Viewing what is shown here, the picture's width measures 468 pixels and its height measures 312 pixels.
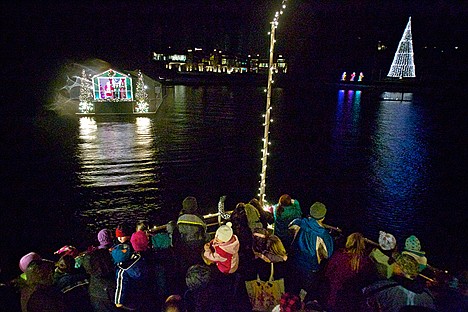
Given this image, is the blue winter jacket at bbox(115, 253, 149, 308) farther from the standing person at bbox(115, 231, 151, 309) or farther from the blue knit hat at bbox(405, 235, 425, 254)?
the blue knit hat at bbox(405, 235, 425, 254)

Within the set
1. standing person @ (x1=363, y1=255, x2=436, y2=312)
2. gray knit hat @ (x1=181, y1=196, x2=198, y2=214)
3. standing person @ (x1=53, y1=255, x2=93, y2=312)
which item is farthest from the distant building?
standing person @ (x1=53, y1=255, x2=93, y2=312)

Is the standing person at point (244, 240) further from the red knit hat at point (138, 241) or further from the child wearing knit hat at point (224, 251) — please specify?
the red knit hat at point (138, 241)

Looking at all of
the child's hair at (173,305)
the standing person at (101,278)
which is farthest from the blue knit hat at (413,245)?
the standing person at (101,278)

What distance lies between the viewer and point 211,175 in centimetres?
1263

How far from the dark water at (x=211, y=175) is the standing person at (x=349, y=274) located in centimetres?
484

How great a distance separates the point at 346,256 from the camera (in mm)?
4094

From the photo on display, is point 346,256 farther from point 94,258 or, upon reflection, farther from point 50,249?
point 50,249

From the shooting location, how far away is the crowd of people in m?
3.51

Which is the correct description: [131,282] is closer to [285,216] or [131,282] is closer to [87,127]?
[285,216]

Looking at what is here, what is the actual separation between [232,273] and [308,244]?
3.57 ft

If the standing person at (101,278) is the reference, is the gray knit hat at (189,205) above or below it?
above

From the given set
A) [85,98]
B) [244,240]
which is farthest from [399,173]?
[85,98]

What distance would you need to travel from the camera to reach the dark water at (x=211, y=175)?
883cm

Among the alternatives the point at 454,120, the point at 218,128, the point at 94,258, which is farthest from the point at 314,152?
the point at 454,120
